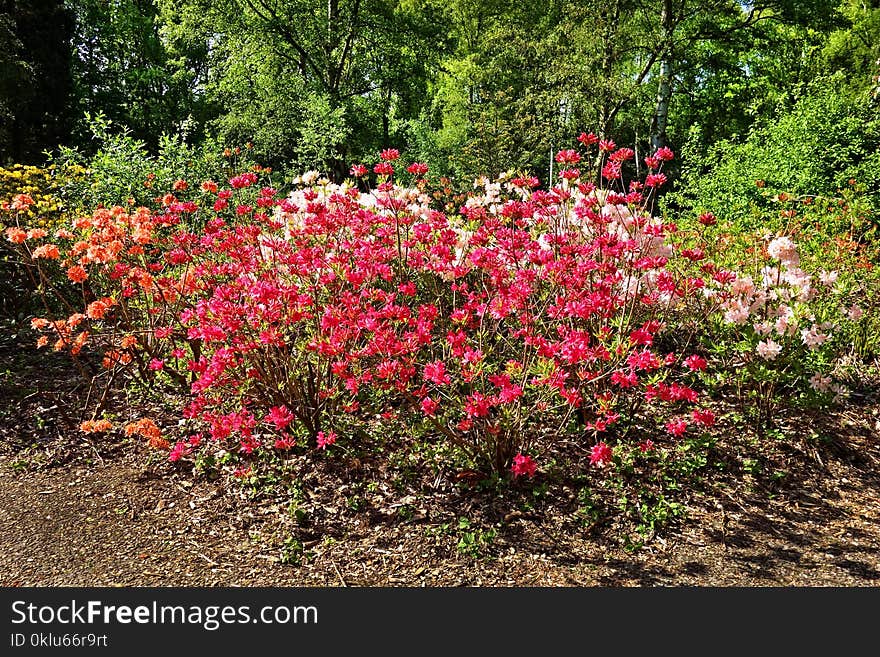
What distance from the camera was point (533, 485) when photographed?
10.7 feet

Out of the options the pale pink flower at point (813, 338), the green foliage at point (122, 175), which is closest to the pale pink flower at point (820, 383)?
the pale pink flower at point (813, 338)

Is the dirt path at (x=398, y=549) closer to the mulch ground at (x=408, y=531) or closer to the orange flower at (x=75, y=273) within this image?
the mulch ground at (x=408, y=531)

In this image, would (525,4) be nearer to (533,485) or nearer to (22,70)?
(22,70)

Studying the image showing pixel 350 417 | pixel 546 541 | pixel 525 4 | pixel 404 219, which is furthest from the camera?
pixel 525 4

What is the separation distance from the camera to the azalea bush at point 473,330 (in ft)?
9.96

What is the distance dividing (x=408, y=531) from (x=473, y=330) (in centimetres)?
141

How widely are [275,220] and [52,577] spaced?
262 cm

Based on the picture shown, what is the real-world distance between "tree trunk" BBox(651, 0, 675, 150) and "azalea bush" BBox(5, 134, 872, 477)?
12.8 metres

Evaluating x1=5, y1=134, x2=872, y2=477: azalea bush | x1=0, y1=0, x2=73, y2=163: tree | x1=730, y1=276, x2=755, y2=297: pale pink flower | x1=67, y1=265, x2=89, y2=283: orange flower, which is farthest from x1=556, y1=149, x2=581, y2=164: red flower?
x1=0, y1=0, x2=73, y2=163: tree

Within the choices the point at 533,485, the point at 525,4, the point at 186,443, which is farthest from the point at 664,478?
the point at 525,4

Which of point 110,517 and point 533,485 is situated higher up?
point 533,485

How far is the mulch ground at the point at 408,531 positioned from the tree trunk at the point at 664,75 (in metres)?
13.5

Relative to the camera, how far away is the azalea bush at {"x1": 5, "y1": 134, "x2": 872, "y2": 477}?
3037mm

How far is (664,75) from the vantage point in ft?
51.3
